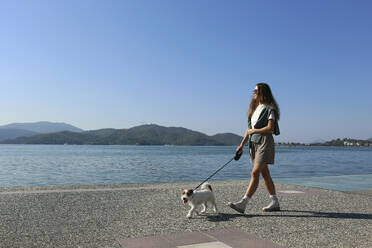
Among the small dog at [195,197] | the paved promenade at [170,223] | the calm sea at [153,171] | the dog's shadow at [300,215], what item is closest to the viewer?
the paved promenade at [170,223]

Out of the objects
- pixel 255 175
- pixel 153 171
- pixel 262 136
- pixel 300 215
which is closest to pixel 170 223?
pixel 255 175

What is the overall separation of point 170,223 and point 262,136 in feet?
7.04

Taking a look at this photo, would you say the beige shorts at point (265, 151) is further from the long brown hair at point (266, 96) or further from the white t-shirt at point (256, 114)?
the long brown hair at point (266, 96)

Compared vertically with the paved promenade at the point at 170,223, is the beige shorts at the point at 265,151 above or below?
above

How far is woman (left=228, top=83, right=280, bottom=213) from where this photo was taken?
5455mm

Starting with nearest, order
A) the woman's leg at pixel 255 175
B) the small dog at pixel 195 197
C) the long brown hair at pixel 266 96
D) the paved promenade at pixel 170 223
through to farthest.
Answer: the paved promenade at pixel 170 223, the small dog at pixel 195 197, the woman's leg at pixel 255 175, the long brown hair at pixel 266 96

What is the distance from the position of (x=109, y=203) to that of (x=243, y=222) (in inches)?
123

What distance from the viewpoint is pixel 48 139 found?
190m

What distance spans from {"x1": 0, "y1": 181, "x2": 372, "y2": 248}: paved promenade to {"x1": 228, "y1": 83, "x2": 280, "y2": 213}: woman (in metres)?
0.37

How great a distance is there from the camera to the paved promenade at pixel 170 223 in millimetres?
3961

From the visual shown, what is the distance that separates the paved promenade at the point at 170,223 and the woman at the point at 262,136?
37cm

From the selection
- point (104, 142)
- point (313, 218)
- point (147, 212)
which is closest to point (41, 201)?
point (147, 212)

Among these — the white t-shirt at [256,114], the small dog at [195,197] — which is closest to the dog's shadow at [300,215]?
the small dog at [195,197]

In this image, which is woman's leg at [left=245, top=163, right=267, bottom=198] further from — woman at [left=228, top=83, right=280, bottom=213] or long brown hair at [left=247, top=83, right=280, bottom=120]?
long brown hair at [left=247, top=83, right=280, bottom=120]
